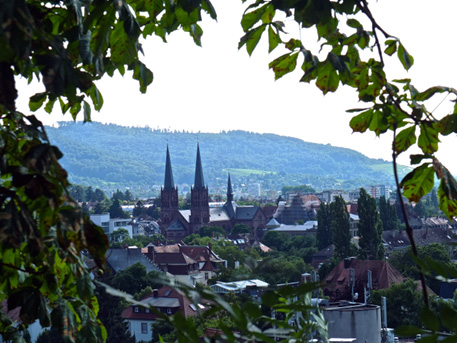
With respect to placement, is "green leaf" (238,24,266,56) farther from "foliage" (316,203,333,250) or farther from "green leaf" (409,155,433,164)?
"foliage" (316,203,333,250)

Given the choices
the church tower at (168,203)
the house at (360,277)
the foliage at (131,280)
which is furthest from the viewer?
the church tower at (168,203)

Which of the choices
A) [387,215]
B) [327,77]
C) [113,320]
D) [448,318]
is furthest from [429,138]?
[387,215]

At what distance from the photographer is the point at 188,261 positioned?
42.4m

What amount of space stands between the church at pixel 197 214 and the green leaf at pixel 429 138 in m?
70.0

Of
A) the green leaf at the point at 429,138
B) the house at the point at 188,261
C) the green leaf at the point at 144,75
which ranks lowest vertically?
the house at the point at 188,261

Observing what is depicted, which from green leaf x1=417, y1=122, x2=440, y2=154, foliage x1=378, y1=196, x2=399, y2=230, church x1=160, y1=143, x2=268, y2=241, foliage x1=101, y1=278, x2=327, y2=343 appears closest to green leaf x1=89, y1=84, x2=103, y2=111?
green leaf x1=417, y1=122, x2=440, y2=154

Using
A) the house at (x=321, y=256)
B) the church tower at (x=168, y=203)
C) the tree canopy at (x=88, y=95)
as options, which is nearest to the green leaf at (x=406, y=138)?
the tree canopy at (x=88, y=95)

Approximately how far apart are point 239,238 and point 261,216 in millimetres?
13895

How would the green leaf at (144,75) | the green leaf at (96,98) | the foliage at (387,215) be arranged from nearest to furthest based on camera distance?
the green leaf at (144,75) → the green leaf at (96,98) → the foliage at (387,215)

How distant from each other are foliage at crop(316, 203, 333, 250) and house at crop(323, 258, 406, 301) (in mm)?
18137

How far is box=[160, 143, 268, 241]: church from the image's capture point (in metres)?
72.8

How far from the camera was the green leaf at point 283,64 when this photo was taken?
180 centimetres

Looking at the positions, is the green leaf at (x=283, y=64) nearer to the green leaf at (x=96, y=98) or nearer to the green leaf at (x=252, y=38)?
the green leaf at (x=252, y=38)

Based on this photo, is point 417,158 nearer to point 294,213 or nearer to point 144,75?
point 144,75
